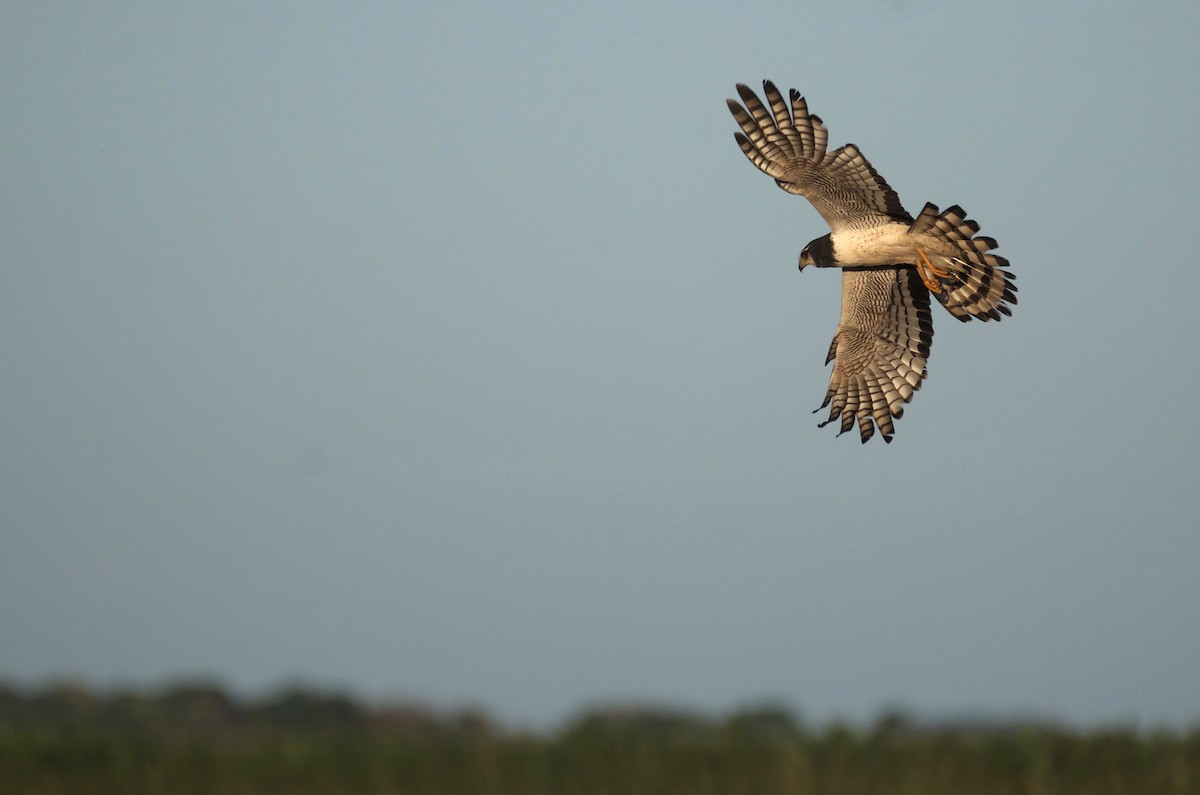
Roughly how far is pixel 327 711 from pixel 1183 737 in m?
5.64

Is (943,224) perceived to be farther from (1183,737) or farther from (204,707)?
(204,707)

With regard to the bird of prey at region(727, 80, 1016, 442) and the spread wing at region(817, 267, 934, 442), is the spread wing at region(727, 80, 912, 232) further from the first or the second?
the spread wing at region(817, 267, 934, 442)

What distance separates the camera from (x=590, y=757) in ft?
24.2

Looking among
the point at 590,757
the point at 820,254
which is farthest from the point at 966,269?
the point at 590,757

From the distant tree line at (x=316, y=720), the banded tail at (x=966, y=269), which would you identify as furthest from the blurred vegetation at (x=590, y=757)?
the banded tail at (x=966, y=269)

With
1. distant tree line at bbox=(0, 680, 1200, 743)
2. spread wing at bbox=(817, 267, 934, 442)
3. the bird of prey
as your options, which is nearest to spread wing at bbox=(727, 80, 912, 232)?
the bird of prey

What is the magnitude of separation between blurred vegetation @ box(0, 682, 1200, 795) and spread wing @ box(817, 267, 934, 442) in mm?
5800

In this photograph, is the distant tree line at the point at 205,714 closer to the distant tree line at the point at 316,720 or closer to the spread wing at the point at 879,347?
the distant tree line at the point at 316,720

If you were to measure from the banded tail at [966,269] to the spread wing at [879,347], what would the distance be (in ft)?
2.62

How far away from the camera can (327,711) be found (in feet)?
29.5

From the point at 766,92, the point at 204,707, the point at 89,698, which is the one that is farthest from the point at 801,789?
the point at 766,92

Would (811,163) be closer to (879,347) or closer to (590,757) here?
(879,347)

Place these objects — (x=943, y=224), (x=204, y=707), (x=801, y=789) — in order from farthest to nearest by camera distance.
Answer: (x=943, y=224), (x=204, y=707), (x=801, y=789)

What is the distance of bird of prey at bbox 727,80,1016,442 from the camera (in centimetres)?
1263
